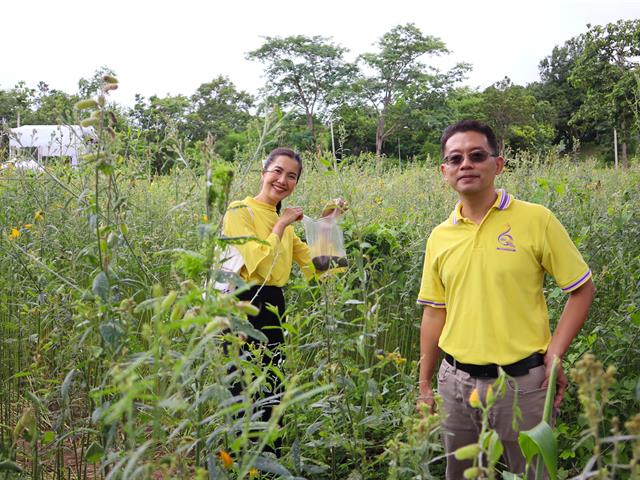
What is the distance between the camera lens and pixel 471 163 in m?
1.92

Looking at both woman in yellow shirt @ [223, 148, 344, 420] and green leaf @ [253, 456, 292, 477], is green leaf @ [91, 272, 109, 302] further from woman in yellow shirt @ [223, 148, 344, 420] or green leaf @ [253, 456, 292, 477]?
woman in yellow shirt @ [223, 148, 344, 420]

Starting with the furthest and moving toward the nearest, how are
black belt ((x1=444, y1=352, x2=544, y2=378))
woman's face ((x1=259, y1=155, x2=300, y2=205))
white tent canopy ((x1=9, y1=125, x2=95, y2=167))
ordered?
woman's face ((x1=259, y1=155, x2=300, y2=205)), white tent canopy ((x1=9, y1=125, x2=95, y2=167)), black belt ((x1=444, y1=352, x2=544, y2=378))

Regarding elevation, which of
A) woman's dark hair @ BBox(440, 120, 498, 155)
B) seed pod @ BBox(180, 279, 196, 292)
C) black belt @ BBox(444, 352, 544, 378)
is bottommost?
black belt @ BBox(444, 352, 544, 378)

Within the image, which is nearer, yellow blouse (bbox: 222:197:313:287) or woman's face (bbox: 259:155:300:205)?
yellow blouse (bbox: 222:197:313:287)

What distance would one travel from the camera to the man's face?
192 centimetres

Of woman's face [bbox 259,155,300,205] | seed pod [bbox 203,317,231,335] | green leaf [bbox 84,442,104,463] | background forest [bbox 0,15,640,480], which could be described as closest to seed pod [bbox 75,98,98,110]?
background forest [bbox 0,15,640,480]

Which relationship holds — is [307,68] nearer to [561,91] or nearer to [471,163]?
[561,91]

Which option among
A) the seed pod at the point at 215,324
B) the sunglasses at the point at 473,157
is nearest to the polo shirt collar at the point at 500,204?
the sunglasses at the point at 473,157

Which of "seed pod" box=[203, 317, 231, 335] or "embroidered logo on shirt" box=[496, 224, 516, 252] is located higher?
"seed pod" box=[203, 317, 231, 335]

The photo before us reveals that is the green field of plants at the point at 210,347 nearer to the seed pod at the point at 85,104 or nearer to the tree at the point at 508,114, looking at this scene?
the seed pod at the point at 85,104

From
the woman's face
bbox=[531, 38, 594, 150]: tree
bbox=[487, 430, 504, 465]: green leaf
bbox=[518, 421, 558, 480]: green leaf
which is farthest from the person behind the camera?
bbox=[531, 38, 594, 150]: tree

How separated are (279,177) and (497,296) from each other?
122 centimetres

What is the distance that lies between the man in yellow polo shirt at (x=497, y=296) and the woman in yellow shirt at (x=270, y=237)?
Result: 78 centimetres

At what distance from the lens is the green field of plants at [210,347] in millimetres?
985
